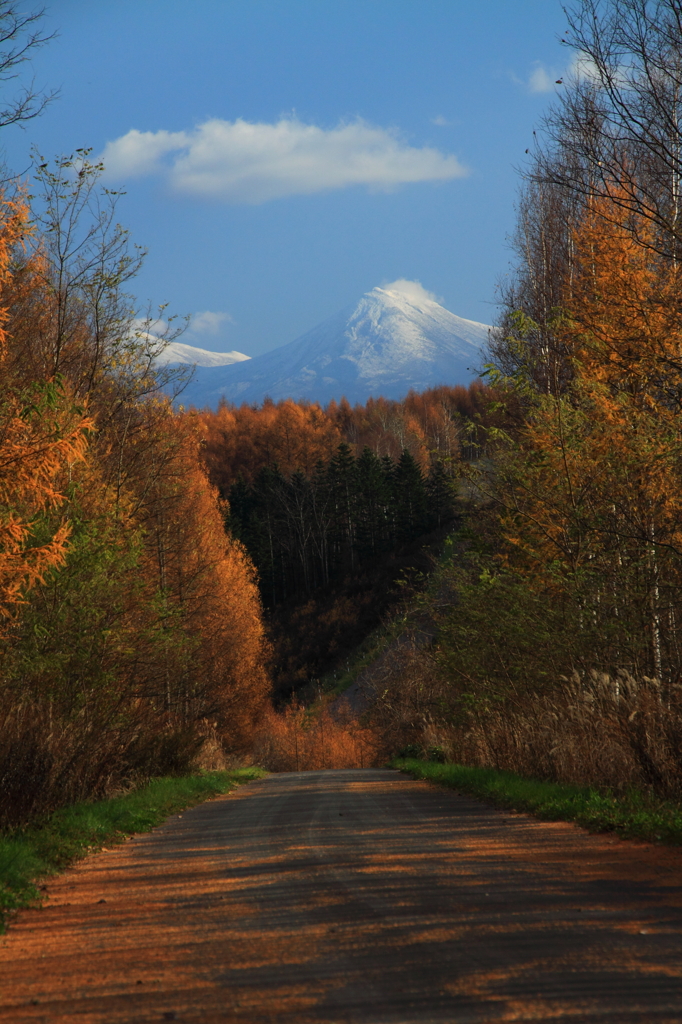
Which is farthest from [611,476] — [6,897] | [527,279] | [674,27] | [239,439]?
[239,439]

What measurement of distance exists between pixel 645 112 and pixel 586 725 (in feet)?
26.4

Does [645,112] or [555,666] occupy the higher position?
[645,112]

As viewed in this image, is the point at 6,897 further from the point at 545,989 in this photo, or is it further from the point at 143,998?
the point at 545,989

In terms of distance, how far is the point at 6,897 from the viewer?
6.43 metres

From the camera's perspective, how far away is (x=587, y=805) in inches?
345

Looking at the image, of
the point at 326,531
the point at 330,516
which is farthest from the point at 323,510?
the point at 326,531

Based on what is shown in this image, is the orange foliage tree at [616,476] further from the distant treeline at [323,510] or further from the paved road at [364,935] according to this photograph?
the distant treeline at [323,510]

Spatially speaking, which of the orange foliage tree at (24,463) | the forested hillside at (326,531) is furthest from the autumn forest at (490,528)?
the forested hillside at (326,531)

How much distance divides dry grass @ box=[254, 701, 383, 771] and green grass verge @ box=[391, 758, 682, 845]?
21.3m

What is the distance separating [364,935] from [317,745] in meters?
33.5

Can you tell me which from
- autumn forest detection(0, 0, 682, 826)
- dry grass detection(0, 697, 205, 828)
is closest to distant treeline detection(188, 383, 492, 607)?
autumn forest detection(0, 0, 682, 826)

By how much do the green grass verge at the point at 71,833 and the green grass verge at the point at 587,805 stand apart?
4720 millimetres

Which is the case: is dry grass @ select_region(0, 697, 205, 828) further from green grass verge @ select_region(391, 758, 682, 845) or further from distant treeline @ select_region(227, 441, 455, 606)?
distant treeline @ select_region(227, 441, 455, 606)

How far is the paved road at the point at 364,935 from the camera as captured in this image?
12.2 ft
